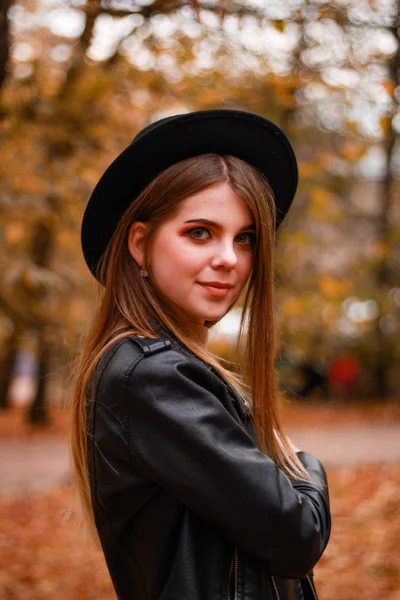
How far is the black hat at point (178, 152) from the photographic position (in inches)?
67.7

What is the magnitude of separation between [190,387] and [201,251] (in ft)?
1.24

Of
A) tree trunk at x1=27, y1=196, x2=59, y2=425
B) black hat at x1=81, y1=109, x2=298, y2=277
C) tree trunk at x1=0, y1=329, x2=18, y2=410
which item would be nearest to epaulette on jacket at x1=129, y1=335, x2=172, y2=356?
black hat at x1=81, y1=109, x2=298, y2=277

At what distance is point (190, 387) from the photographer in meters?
1.51

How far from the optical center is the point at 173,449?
4.81 feet

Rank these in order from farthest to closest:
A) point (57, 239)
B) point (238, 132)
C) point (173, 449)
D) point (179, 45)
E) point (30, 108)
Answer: point (57, 239)
point (179, 45)
point (30, 108)
point (238, 132)
point (173, 449)

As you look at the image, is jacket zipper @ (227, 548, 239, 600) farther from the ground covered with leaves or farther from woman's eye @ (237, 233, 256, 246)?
the ground covered with leaves

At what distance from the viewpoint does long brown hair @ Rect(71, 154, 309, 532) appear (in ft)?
5.67

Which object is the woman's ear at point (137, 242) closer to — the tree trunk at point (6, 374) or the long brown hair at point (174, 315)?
the long brown hair at point (174, 315)

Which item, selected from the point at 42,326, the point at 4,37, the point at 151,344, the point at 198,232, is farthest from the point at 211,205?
the point at 42,326

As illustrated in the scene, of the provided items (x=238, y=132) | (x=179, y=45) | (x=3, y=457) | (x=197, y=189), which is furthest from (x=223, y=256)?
(x=3, y=457)

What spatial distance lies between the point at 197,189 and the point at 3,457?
8.98 meters

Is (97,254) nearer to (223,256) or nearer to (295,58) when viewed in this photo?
(223,256)

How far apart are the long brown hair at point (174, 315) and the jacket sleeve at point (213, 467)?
195mm

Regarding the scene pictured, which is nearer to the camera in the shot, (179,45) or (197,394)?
(197,394)
